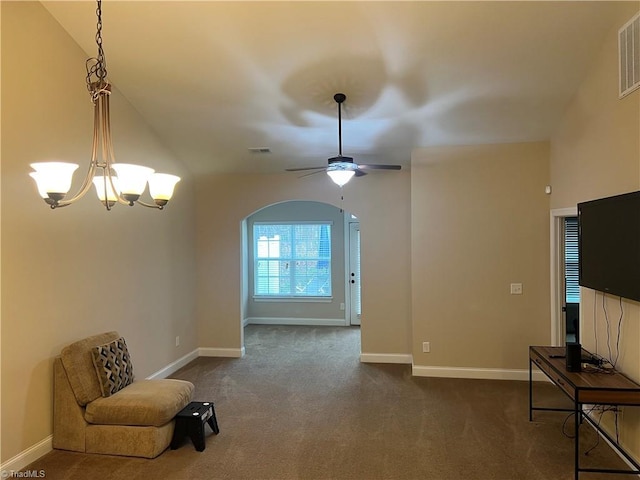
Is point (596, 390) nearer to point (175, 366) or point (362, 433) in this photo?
point (362, 433)

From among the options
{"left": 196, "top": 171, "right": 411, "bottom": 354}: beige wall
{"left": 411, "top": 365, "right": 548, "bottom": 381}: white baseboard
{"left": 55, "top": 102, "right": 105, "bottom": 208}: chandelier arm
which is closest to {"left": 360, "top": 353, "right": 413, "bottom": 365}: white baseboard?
{"left": 196, "top": 171, "right": 411, "bottom": 354}: beige wall

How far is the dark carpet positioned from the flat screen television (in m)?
1.36

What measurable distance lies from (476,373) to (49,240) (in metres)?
4.76

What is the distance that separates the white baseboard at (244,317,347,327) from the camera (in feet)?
27.1

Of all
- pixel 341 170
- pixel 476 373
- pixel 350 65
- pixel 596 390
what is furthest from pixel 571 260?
pixel 350 65

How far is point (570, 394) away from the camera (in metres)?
2.88

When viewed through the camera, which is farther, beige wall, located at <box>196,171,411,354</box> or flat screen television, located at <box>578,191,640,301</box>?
beige wall, located at <box>196,171,411,354</box>

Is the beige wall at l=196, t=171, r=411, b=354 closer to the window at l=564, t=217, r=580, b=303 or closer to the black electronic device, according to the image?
the window at l=564, t=217, r=580, b=303

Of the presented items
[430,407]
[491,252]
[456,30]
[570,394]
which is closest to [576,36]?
[456,30]

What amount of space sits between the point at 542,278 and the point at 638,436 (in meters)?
2.14

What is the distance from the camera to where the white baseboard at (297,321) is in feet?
27.1

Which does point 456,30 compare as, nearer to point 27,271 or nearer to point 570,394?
point 570,394

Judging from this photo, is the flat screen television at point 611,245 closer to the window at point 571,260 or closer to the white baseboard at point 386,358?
the window at point 571,260

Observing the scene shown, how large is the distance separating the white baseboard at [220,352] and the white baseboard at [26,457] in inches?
110
